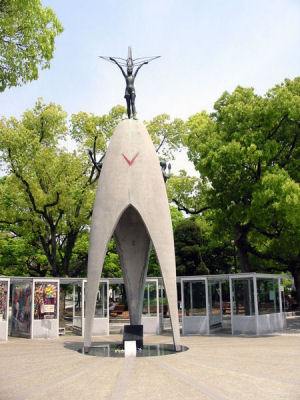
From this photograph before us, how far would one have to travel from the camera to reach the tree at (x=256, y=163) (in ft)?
62.5

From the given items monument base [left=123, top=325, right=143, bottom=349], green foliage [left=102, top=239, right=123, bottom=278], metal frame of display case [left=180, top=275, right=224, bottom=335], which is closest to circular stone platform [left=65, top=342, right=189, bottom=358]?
monument base [left=123, top=325, right=143, bottom=349]

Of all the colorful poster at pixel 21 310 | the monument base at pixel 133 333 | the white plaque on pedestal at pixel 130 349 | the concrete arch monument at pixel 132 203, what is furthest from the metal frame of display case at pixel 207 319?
the white plaque on pedestal at pixel 130 349

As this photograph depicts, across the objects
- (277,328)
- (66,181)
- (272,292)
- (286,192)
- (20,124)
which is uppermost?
(20,124)

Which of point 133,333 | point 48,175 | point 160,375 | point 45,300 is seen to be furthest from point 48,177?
point 160,375

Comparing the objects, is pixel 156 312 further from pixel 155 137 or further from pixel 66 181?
pixel 155 137

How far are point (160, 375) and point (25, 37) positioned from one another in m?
8.25

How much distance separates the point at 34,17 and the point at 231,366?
9.44 m

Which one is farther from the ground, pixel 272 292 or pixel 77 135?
pixel 77 135

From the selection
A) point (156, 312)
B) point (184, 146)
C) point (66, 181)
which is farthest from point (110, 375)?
point (184, 146)

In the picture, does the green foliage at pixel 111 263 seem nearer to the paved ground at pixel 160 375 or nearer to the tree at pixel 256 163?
the tree at pixel 256 163

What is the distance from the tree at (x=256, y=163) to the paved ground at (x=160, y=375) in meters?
7.67

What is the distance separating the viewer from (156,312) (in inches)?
785

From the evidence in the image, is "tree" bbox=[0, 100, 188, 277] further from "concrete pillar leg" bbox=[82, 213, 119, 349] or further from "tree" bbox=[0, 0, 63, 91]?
"tree" bbox=[0, 0, 63, 91]

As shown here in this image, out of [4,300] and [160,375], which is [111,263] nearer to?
[4,300]
